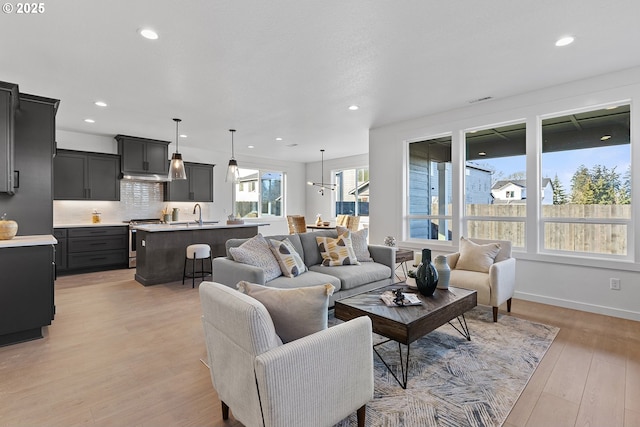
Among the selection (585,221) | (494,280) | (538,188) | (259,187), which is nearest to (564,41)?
(538,188)

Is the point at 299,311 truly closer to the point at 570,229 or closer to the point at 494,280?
the point at 494,280

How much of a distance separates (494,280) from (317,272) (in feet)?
5.97

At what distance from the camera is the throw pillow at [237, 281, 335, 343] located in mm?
1533

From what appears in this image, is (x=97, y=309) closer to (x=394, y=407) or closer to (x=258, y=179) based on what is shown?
(x=394, y=407)

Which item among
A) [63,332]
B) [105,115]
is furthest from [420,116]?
[63,332]

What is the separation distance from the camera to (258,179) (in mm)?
9055

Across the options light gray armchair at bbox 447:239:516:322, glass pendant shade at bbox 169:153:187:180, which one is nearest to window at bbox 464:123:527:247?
light gray armchair at bbox 447:239:516:322

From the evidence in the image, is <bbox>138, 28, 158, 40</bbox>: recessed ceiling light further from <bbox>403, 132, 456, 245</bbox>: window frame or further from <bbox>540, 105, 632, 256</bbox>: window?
<bbox>540, 105, 632, 256</bbox>: window

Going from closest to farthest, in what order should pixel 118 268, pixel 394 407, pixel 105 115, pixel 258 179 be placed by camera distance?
pixel 394 407 → pixel 105 115 → pixel 118 268 → pixel 258 179

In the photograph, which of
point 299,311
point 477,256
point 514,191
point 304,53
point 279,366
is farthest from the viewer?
point 514,191

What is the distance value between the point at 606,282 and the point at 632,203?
91cm

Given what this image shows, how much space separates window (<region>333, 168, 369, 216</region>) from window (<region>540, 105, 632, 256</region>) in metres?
4.97

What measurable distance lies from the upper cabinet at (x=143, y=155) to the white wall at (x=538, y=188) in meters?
4.73

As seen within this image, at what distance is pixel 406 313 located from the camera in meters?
2.22
